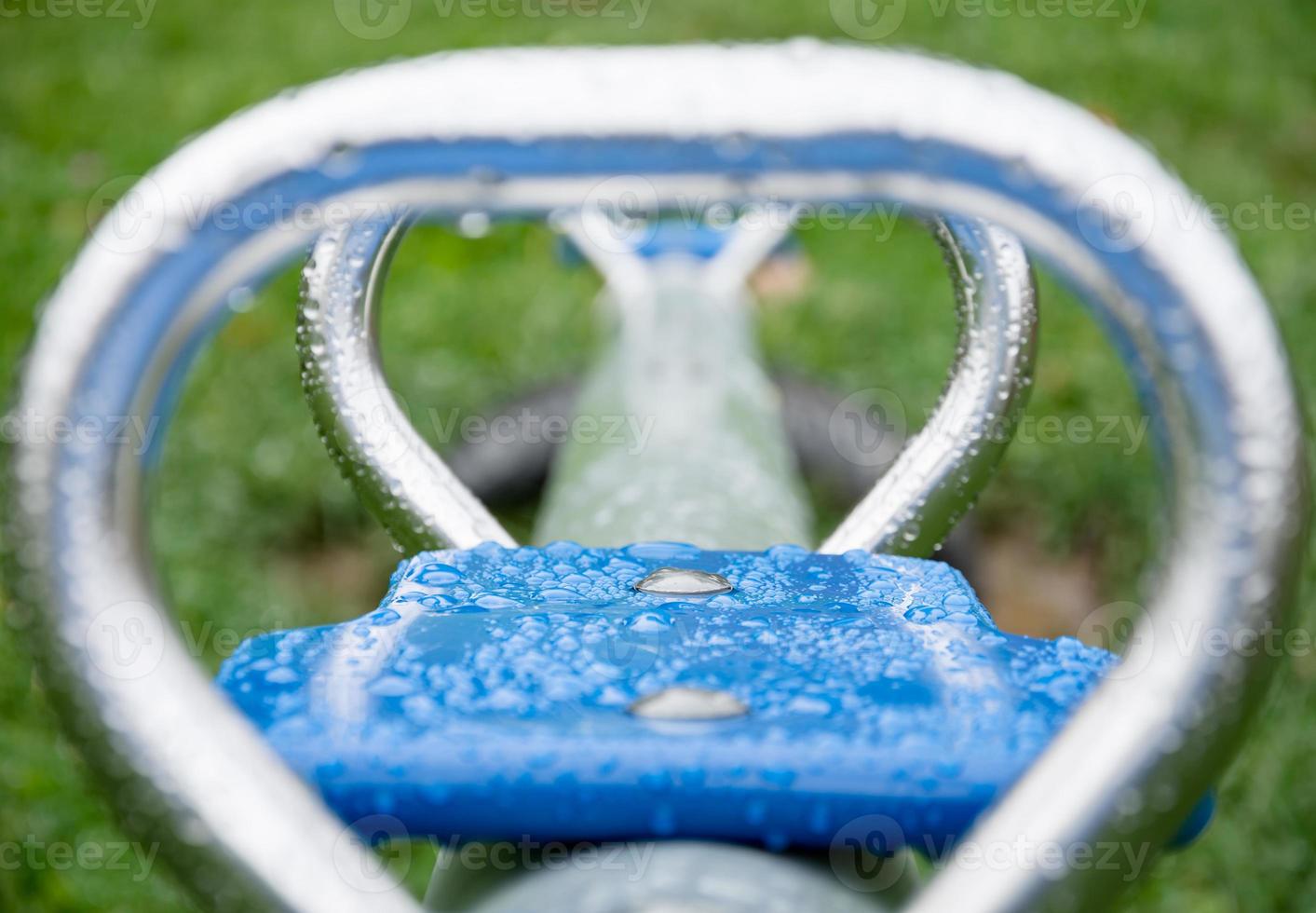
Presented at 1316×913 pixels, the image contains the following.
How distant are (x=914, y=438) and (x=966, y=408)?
2.1 inches

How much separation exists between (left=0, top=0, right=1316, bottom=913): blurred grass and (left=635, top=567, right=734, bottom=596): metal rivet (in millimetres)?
700

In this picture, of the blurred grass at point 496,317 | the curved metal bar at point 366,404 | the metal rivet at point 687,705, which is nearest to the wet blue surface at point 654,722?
the metal rivet at point 687,705

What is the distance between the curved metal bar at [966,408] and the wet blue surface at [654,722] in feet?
0.71

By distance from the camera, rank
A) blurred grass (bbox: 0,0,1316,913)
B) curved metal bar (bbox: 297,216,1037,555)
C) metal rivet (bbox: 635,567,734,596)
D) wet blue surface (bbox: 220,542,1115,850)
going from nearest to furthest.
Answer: wet blue surface (bbox: 220,542,1115,850) < metal rivet (bbox: 635,567,734,596) < curved metal bar (bbox: 297,216,1037,555) < blurred grass (bbox: 0,0,1316,913)

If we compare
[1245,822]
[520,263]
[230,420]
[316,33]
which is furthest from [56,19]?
[1245,822]

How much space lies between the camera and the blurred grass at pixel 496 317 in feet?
5.77

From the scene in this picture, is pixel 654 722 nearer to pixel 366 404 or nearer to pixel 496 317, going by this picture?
pixel 366 404

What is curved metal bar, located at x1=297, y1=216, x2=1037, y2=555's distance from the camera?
2.72 feet

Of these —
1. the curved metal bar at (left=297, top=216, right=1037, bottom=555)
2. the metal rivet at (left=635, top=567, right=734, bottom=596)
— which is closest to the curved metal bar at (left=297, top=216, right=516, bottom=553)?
the curved metal bar at (left=297, top=216, right=1037, bottom=555)

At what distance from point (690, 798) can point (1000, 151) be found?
277 millimetres

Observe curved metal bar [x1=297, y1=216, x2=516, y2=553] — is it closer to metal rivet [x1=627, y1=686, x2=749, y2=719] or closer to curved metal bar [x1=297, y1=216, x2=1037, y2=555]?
curved metal bar [x1=297, y1=216, x2=1037, y2=555]

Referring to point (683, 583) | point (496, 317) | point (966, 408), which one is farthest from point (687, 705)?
point (496, 317)

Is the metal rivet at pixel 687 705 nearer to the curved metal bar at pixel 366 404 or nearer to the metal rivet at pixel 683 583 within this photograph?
the metal rivet at pixel 683 583

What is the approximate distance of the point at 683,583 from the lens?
68cm
